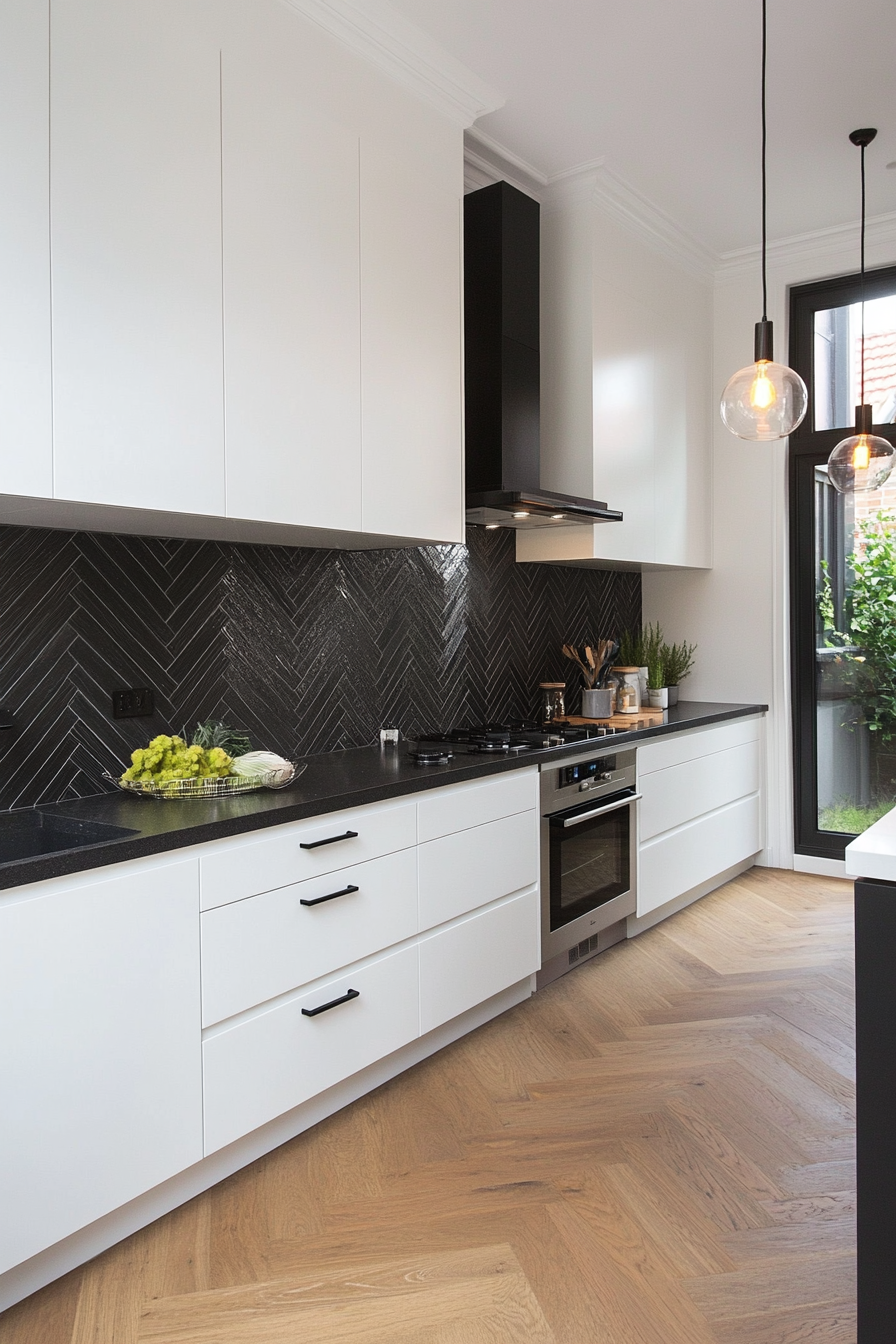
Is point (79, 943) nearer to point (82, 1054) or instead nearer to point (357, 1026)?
point (82, 1054)

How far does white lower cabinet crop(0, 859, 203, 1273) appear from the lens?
5.10ft

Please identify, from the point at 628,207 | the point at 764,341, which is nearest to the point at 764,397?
the point at 764,341

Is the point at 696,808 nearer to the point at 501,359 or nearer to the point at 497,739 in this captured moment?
the point at 497,739

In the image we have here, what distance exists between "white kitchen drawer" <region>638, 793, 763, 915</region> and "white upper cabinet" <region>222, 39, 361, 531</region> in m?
1.97

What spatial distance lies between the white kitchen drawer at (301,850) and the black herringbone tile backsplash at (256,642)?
0.57 metres

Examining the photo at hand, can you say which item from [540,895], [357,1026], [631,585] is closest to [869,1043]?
[357,1026]

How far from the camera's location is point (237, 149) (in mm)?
2125

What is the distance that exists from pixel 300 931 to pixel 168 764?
507mm

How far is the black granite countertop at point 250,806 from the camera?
1.64 m

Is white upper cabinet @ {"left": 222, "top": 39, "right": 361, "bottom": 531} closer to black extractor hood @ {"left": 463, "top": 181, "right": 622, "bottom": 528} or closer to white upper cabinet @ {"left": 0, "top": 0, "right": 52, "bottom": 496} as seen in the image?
white upper cabinet @ {"left": 0, "top": 0, "right": 52, "bottom": 496}

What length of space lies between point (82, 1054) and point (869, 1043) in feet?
4.40

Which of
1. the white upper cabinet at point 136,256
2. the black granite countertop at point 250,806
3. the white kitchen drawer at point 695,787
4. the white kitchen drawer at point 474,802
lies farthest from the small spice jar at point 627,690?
the white upper cabinet at point 136,256

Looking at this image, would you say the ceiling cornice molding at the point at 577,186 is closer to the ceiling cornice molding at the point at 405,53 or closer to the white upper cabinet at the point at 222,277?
the ceiling cornice molding at the point at 405,53

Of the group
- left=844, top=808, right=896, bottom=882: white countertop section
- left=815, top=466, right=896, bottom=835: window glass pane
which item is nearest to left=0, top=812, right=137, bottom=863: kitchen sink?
left=844, top=808, right=896, bottom=882: white countertop section
